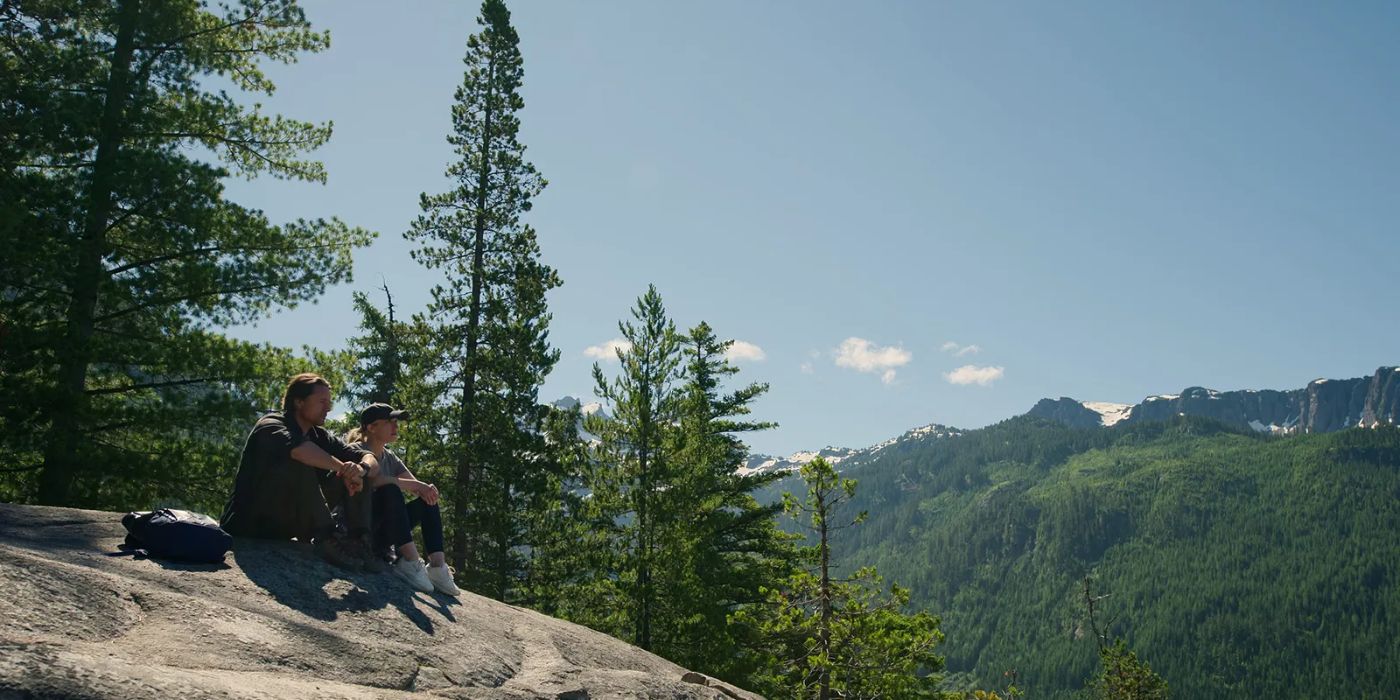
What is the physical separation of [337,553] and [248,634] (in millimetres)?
1946

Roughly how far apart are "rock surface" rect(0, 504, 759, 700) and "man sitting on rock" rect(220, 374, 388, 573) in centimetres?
19

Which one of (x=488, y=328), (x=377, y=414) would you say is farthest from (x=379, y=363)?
(x=377, y=414)

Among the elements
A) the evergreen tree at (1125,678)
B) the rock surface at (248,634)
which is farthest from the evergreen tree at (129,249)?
the evergreen tree at (1125,678)

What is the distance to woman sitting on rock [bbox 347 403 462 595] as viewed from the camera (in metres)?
8.23

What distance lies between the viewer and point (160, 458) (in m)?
14.9

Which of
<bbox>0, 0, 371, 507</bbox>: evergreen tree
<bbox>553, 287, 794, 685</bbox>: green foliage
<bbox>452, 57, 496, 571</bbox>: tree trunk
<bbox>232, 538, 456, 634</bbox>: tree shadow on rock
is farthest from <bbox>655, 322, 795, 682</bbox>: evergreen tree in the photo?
<bbox>232, 538, 456, 634</bbox>: tree shadow on rock

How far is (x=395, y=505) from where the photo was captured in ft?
27.1

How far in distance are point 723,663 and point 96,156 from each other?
19997 millimetres

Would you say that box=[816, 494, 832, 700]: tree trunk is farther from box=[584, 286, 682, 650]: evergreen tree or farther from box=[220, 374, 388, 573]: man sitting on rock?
box=[220, 374, 388, 573]: man sitting on rock

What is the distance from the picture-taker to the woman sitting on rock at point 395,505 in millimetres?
8234

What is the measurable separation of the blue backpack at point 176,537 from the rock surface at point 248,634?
0.49 feet

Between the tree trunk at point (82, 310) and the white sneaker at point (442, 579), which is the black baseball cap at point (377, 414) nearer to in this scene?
the white sneaker at point (442, 579)

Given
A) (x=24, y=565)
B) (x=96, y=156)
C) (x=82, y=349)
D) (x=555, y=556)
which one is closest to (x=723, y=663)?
(x=555, y=556)

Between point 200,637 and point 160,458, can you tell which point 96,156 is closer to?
point 160,458
